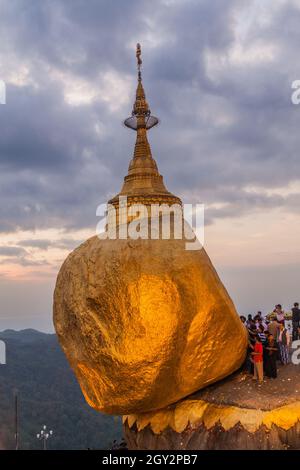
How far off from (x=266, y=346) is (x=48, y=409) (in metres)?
55.7

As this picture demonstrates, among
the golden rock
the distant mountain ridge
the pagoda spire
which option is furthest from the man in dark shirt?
the distant mountain ridge

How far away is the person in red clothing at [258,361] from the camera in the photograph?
29.1 feet

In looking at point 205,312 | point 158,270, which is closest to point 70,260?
point 158,270

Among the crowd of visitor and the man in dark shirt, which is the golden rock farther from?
the man in dark shirt

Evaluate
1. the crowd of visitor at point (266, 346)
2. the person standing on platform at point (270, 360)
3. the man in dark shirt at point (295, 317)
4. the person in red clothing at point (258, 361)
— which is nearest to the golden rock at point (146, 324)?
the person in red clothing at point (258, 361)

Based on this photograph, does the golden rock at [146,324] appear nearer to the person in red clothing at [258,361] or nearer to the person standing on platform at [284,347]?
the person in red clothing at [258,361]

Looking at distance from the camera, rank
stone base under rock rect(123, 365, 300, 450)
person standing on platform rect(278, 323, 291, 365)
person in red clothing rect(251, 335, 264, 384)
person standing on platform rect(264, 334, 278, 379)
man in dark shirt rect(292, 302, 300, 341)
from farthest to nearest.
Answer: man in dark shirt rect(292, 302, 300, 341) → person standing on platform rect(278, 323, 291, 365) → person standing on platform rect(264, 334, 278, 379) → person in red clothing rect(251, 335, 264, 384) → stone base under rock rect(123, 365, 300, 450)

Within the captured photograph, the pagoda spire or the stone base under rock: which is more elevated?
the pagoda spire

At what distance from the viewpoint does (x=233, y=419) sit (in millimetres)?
8062

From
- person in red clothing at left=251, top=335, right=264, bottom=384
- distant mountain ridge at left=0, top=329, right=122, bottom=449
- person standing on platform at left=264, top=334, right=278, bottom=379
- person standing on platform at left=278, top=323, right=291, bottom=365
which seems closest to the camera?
person in red clothing at left=251, top=335, right=264, bottom=384

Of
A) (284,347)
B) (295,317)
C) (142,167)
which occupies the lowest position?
(284,347)

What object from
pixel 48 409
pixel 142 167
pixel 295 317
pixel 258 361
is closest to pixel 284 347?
pixel 258 361

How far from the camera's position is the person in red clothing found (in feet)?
29.1

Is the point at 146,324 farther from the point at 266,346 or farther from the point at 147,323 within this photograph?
the point at 266,346
